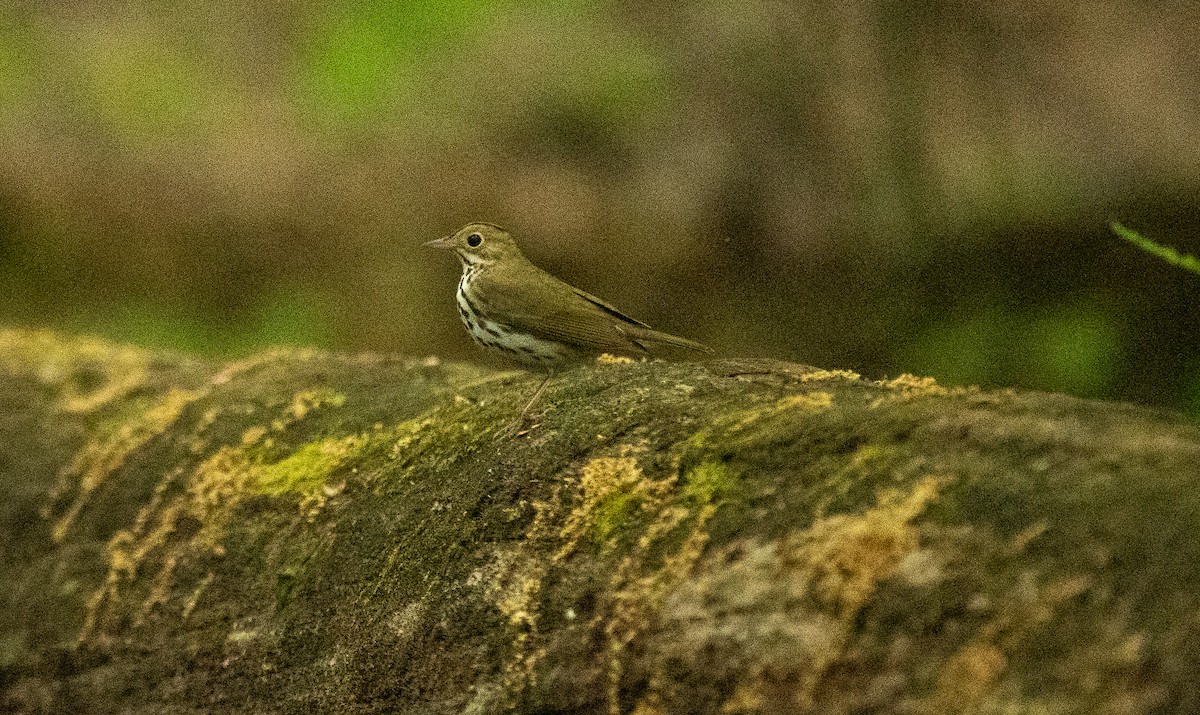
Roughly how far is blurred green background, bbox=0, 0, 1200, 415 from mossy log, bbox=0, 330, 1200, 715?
2368mm

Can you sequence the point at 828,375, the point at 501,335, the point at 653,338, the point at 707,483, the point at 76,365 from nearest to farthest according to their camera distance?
the point at 707,483
the point at 828,375
the point at 653,338
the point at 501,335
the point at 76,365

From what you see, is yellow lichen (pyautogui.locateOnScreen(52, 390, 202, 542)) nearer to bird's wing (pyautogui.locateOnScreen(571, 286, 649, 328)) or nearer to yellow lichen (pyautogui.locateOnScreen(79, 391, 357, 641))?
yellow lichen (pyautogui.locateOnScreen(79, 391, 357, 641))

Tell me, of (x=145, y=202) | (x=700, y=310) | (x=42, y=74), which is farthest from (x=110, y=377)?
(x=42, y=74)

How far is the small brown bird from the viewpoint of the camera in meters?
2.69

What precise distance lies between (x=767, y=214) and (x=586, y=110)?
1.53m

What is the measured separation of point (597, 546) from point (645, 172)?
4.76m

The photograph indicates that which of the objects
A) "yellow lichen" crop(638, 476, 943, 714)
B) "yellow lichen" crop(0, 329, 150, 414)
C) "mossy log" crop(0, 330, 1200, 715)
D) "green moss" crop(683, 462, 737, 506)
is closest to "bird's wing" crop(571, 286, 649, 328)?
"mossy log" crop(0, 330, 1200, 715)

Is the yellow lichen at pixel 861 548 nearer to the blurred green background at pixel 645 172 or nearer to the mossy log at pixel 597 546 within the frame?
the mossy log at pixel 597 546

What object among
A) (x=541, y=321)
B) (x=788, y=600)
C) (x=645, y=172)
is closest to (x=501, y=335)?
(x=541, y=321)

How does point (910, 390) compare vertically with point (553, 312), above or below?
below

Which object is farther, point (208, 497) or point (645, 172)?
point (645, 172)

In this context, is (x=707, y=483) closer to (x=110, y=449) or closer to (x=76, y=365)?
(x=110, y=449)

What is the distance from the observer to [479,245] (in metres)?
3.07

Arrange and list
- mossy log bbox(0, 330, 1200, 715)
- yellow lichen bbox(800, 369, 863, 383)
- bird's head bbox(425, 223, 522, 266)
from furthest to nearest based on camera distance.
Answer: bird's head bbox(425, 223, 522, 266), yellow lichen bbox(800, 369, 863, 383), mossy log bbox(0, 330, 1200, 715)
